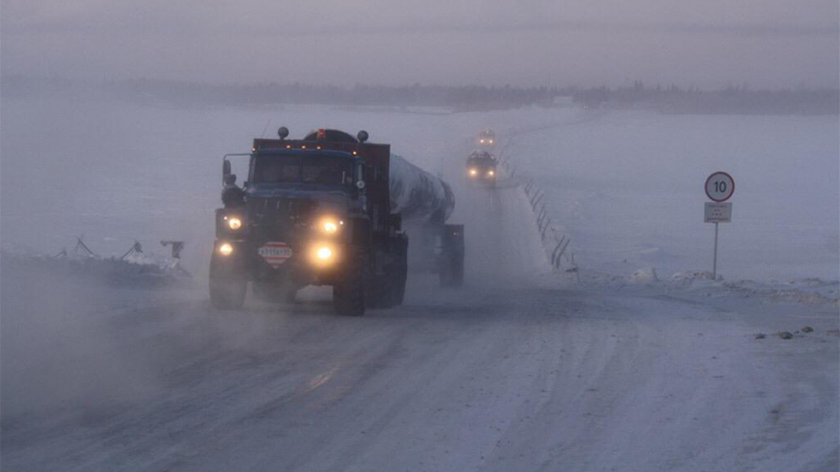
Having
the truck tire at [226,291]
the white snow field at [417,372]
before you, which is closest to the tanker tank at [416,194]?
the white snow field at [417,372]

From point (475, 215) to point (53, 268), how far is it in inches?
1161

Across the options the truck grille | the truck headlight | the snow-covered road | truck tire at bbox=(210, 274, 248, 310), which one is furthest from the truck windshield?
the snow-covered road

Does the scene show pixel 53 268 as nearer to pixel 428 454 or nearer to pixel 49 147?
pixel 49 147

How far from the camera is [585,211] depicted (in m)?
Answer: 55.4

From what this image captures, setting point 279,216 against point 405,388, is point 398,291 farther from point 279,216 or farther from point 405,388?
point 405,388

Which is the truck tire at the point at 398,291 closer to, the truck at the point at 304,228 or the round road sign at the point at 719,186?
the truck at the point at 304,228

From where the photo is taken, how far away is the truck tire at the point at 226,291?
52.9 ft

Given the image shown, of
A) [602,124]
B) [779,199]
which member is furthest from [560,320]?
[602,124]

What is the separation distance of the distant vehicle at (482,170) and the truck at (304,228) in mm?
46758

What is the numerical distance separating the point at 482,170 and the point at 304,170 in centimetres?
4945

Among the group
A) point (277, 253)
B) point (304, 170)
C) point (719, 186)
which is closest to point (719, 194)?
point (719, 186)

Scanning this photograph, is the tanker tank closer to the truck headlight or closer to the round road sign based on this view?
the truck headlight

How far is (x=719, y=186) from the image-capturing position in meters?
23.4

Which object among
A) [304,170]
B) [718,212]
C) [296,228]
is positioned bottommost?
[296,228]
